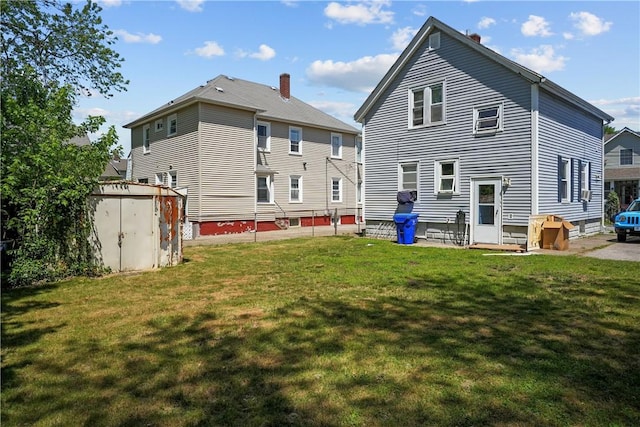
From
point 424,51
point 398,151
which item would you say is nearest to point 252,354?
point 398,151

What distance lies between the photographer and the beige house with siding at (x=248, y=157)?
21.8 metres

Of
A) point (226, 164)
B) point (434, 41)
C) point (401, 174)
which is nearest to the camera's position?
point (434, 41)

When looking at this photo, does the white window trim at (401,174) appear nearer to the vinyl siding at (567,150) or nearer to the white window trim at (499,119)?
the white window trim at (499,119)

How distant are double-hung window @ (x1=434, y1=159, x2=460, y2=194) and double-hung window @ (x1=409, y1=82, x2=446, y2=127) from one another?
1687 mm

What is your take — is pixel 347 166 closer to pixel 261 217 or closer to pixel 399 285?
pixel 261 217

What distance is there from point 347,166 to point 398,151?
12.7 m

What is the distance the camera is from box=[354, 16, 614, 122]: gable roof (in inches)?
531

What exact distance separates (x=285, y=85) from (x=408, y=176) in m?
15.7

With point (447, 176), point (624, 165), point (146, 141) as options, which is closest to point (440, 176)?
point (447, 176)

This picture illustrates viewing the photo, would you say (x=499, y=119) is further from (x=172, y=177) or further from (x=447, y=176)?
(x=172, y=177)

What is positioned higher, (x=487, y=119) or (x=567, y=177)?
(x=487, y=119)

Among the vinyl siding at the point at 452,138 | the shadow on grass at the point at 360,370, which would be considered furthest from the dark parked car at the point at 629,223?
the shadow on grass at the point at 360,370

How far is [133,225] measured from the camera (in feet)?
33.9

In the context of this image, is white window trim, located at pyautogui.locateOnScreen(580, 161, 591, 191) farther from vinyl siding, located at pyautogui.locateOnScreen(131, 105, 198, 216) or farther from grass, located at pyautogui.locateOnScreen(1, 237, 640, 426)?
vinyl siding, located at pyautogui.locateOnScreen(131, 105, 198, 216)
